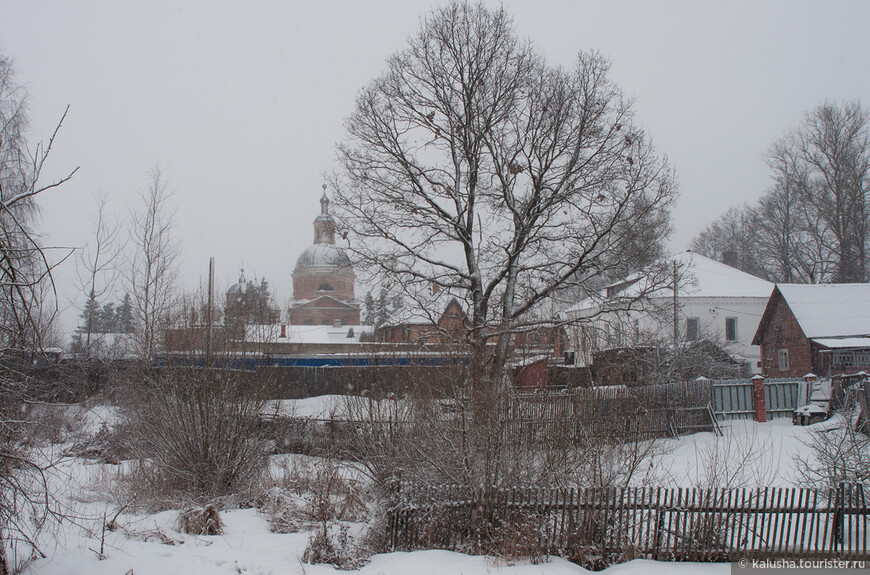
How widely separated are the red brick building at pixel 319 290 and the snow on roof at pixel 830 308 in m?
53.1

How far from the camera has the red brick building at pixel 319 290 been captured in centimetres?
7875

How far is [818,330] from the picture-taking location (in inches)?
1138

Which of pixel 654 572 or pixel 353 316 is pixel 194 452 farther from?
pixel 353 316

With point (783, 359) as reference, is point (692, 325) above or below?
above

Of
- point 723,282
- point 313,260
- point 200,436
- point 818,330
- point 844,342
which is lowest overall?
point 200,436

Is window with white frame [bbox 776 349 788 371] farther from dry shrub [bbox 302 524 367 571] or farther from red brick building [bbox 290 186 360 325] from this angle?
red brick building [bbox 290 186 360 325]

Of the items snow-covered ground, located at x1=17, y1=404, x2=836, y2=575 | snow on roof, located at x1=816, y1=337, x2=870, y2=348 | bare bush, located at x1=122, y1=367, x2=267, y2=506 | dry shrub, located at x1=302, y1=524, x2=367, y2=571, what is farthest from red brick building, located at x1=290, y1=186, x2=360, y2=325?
dry shrub, located at x1=302, y1=524, x2=367, y2=571

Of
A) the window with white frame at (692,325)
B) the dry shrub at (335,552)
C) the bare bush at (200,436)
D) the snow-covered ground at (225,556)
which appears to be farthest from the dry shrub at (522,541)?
the window with white frame at (692,325)

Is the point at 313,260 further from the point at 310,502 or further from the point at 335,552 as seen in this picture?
the point at 335,552

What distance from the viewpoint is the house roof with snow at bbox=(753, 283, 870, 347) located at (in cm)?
2881

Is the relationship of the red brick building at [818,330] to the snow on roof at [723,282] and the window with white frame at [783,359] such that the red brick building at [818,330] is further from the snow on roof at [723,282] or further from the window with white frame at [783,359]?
the snow on roof at [723,282]

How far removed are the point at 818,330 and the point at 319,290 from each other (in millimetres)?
61756

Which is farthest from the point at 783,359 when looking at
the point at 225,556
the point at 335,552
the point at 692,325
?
the point at 225,556

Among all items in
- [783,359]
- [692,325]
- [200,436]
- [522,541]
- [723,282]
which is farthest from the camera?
[723,282]
